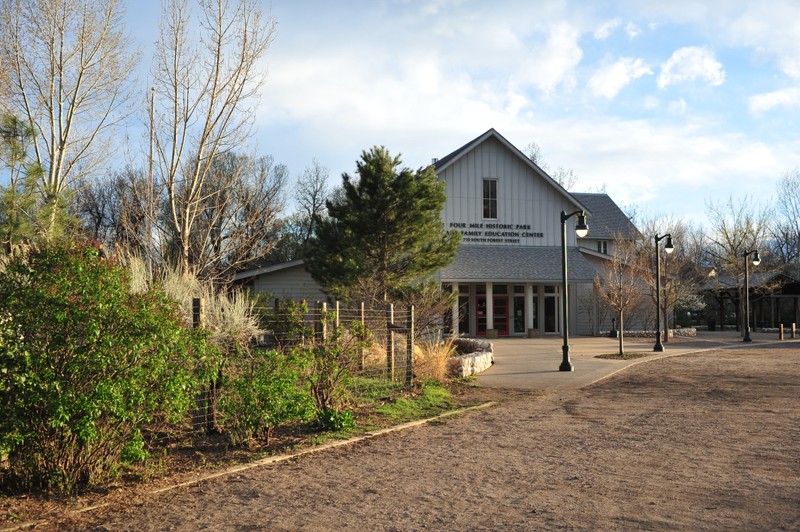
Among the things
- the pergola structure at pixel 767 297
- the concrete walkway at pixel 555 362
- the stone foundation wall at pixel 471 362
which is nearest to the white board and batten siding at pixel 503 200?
the concrete walkway at pixel 555 362

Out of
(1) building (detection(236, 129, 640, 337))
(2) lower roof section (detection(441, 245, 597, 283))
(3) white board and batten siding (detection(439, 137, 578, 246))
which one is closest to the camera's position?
(2) lower roof section (detection(441, 245, 597, 283))

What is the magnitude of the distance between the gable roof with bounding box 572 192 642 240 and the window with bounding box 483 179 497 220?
968 cm

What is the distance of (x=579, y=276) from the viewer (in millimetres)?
33625

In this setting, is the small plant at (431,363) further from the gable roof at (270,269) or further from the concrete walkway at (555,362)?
the gable roof at (270,269)

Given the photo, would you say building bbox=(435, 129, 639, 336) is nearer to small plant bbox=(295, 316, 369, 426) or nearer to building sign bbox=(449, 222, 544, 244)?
building sign bbox=(449, 222, 544, 244)

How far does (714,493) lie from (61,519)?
571cm

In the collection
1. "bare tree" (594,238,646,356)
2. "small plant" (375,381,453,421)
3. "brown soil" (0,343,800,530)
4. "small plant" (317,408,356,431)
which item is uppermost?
"bare tree" (594,238,646,356)

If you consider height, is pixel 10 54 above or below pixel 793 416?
above

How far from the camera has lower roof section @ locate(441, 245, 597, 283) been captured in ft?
107

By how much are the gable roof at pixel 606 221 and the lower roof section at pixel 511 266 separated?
728 cm

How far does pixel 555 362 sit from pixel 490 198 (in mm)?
14986

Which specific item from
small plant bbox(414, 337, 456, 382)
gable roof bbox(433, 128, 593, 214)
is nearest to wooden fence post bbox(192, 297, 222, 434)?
small plant bbox(414, 337, 456, 382)

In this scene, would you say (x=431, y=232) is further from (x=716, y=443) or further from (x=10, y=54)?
(x=716, y=443)

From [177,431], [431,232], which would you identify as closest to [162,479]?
[177,431]
